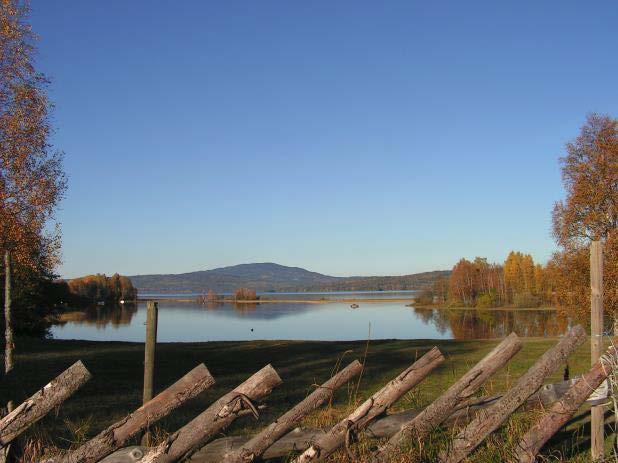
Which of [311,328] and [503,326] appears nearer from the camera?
[503,326]

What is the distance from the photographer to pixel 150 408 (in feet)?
15.0

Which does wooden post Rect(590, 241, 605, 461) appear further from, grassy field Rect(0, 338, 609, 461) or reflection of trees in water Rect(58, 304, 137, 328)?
reflection of trees in water Rect(58, 304, 137, 328)

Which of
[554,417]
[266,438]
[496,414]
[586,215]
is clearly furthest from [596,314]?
[586,215]

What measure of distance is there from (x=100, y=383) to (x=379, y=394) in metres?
11.6

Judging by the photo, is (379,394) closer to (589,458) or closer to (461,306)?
(589,458)

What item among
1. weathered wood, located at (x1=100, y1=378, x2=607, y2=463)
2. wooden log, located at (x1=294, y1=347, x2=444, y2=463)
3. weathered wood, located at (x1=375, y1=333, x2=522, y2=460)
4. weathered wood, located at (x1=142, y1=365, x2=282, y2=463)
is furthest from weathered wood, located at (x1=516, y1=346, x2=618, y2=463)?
weathered wood, located at (x1=142, y1=365, x2=282, y2=463)

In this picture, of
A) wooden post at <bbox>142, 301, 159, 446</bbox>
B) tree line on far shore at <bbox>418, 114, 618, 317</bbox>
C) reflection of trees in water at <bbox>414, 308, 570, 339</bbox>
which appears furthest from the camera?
reflection of trees in water at <bbox>414, 308, 570, 339</bbox>

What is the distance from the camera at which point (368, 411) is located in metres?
5.02

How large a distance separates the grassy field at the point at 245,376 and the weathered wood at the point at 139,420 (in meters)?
0.94

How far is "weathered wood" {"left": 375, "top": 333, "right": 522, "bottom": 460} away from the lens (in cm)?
500

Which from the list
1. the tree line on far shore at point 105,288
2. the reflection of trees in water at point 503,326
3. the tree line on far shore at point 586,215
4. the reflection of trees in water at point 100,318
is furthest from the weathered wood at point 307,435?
the tree line on far shore at point 105,288

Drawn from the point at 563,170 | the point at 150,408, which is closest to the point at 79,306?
the point at 563,170

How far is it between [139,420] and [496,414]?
2989 millimetres

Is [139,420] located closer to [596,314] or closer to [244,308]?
[596,314]
